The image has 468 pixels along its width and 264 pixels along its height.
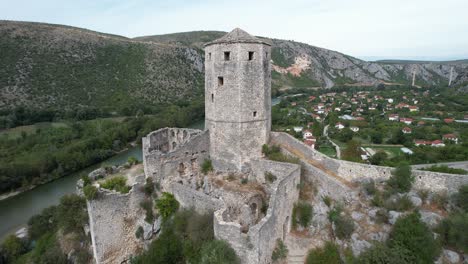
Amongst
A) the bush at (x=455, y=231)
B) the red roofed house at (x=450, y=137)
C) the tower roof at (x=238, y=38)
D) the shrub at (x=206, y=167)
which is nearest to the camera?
the bush at (x=455, y=231)

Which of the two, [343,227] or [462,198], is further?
[343,227]

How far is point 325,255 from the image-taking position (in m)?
11.2

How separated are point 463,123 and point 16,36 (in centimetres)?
7826

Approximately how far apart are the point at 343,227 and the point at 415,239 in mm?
2410

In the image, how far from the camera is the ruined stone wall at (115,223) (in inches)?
508

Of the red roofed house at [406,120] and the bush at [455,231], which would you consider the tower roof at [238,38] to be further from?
the red roofed house at [406,120]

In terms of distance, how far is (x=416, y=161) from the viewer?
24.0 metres

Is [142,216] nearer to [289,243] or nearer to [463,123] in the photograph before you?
[289,243]

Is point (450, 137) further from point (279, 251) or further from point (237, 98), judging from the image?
point (279, 251)

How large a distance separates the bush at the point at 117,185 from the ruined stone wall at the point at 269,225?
5.85 m

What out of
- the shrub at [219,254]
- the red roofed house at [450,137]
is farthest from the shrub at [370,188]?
the red roofed house at [450,137]

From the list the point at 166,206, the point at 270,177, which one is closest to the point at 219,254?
the point at 166,206

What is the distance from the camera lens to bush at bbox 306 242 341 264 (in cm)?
1103

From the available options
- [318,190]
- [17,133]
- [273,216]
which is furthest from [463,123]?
[17,133]
